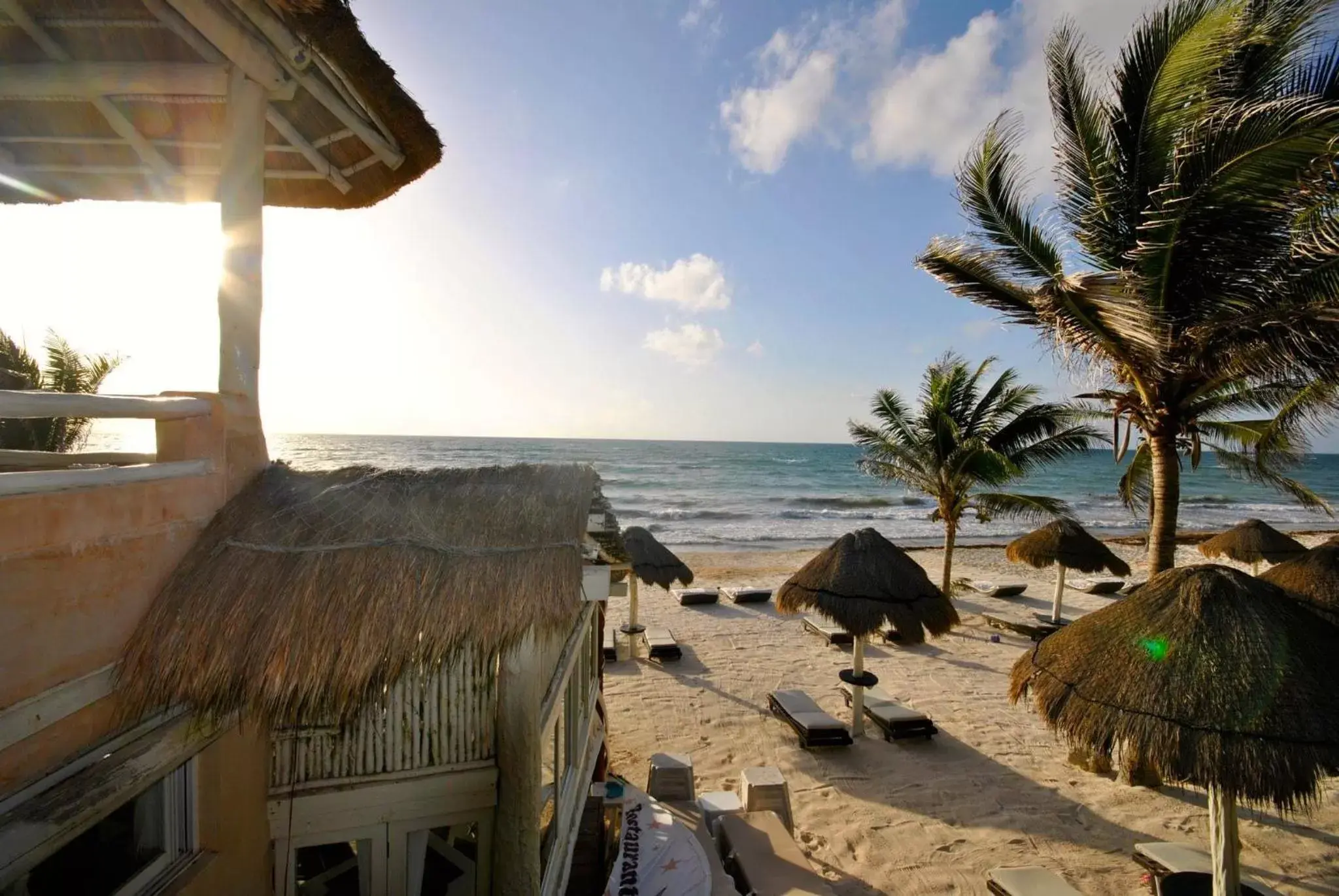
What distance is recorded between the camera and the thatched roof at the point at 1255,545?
11953 millimetres

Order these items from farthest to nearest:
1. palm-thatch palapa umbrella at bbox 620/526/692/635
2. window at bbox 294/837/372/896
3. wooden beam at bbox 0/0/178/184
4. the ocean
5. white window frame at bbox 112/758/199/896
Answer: the ocean → palm-thatch palapa umbrella at bbox 620/526/692/635 → window at bbox 294/837/372/896 → wooden beam at bbox 0/0/178/184 → white window frame at bbox 112/758/199/896

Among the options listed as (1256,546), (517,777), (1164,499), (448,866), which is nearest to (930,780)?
(1164,499)

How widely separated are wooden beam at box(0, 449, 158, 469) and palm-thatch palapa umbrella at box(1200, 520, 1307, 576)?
1732 cm

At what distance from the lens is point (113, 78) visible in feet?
10.8

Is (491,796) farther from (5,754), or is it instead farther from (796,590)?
(796,590)

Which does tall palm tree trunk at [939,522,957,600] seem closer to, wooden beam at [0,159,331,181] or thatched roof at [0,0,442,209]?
thatched roof at [0,0,442,209]

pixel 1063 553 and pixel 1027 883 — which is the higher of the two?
pixel 1063 553

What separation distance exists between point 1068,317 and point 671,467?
159ft

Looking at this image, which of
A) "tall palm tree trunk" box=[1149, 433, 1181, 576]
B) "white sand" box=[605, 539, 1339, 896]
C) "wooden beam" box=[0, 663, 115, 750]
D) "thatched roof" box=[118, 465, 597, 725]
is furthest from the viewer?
"tall palm tree trunk" box=[1149, 433, 1181, 576]

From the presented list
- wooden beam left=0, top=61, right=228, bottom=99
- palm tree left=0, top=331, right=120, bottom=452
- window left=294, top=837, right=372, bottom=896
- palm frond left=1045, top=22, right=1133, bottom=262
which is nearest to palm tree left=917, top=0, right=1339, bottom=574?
palm frond left=1045, top=22, right=1133, bottom=262

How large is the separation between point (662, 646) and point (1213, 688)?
8001 mm

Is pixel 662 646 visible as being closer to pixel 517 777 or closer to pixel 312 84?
pixel 517 777

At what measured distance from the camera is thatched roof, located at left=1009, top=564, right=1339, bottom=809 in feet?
11.6

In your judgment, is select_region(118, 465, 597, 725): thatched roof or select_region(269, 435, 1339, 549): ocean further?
select_region(269, 435, 1339, 549): ocean
